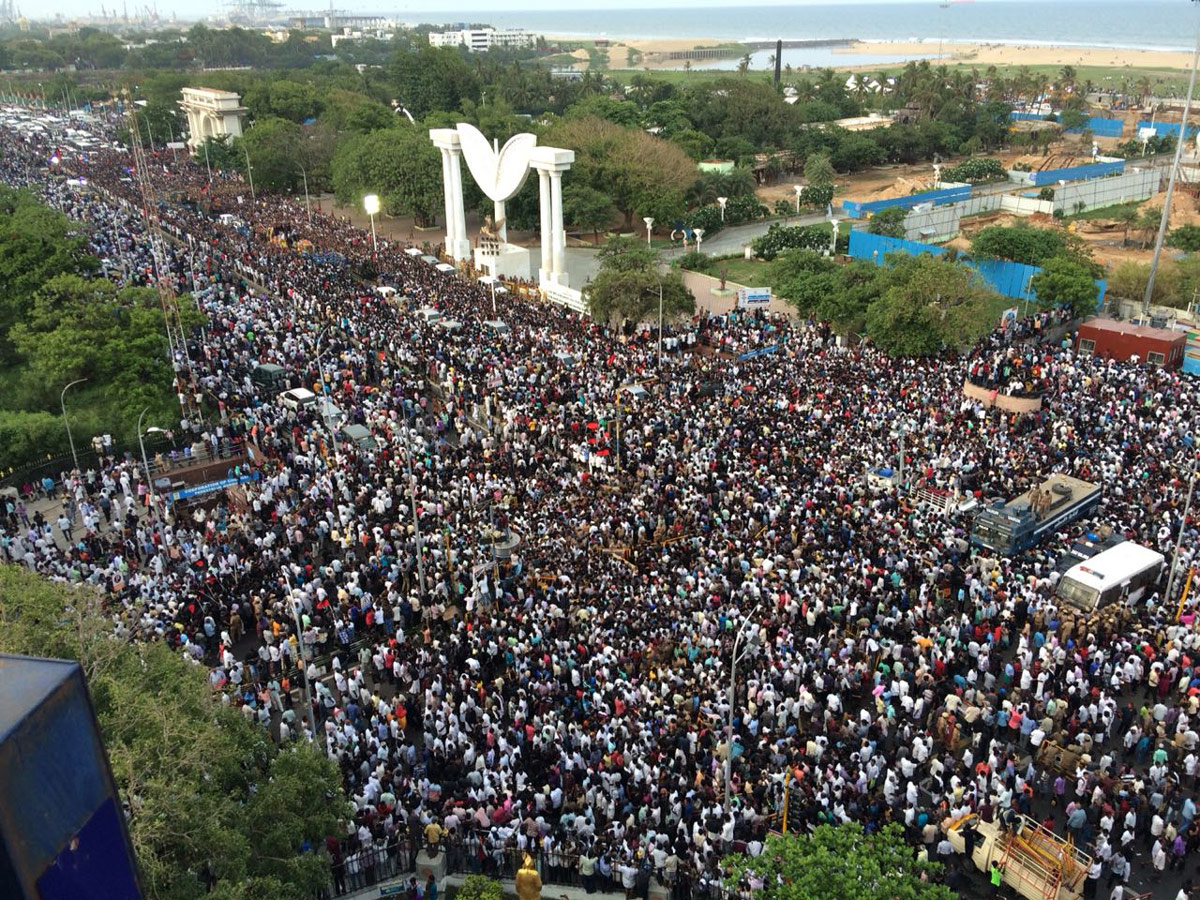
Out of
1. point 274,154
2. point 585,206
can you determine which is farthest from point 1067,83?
point 274,154

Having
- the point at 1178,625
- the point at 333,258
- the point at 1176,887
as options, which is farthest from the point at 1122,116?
the point at 1176,887

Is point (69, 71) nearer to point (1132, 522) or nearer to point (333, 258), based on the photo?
point (333, 258)

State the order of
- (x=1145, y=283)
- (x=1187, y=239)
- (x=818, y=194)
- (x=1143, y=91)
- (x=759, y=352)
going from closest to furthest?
1. (x=759, y=352)
2. (x=1145, y=283)
3. (x=1187, y=239)
4. (x=818, y=194)
5. (x=1143, y=91)

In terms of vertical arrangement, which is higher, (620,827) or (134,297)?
(134,297)

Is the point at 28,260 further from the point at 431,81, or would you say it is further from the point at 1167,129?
the point at 1167,129

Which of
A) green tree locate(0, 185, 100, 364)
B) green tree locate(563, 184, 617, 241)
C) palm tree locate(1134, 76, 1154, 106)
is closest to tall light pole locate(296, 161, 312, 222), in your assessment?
green tree locate(563, 184, 617, 241)

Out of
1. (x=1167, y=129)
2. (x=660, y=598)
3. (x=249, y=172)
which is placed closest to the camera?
(x=660, y=598)

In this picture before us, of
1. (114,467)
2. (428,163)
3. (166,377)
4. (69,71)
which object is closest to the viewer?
(114,467)
